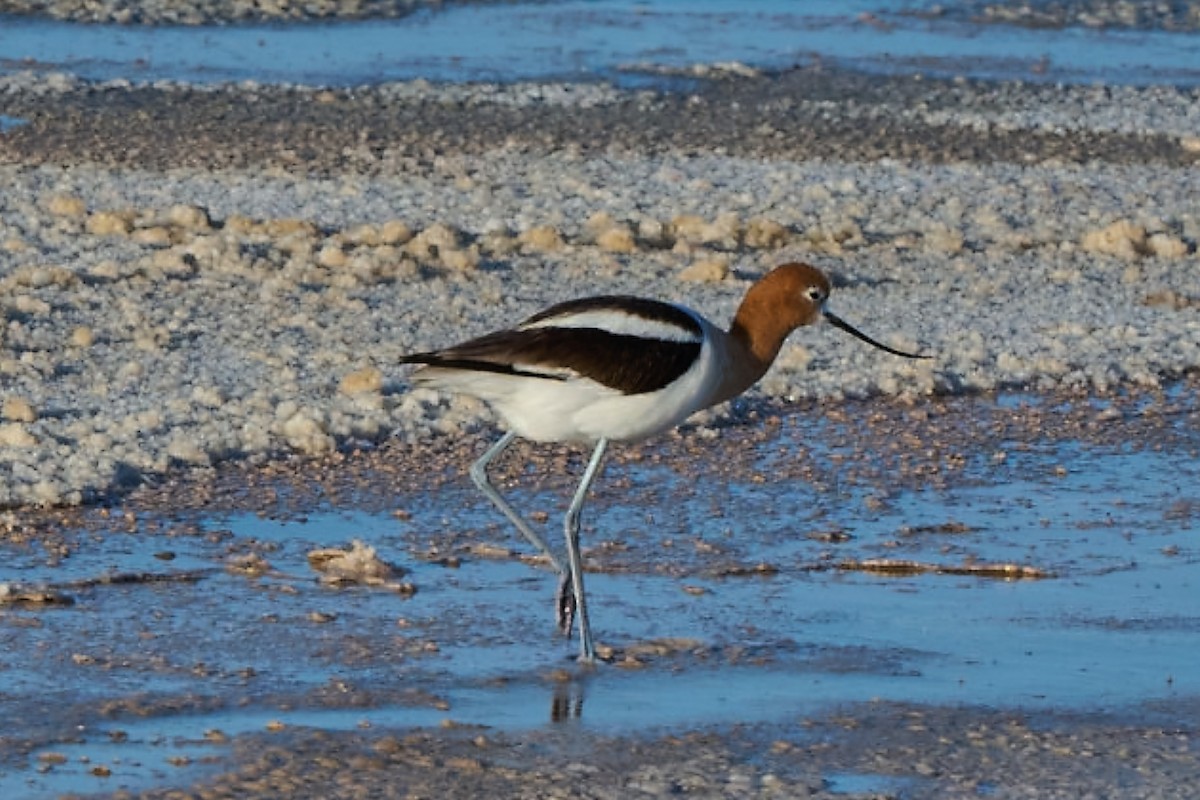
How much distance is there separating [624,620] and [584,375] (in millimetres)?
715

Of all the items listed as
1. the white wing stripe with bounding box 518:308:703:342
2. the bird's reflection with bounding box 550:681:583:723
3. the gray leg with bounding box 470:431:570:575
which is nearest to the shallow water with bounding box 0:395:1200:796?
the bird's reflection with bounding box 550:681:583:723

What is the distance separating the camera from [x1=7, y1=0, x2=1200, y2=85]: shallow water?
695 inches

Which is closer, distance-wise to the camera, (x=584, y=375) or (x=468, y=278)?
(x=584, y=375)

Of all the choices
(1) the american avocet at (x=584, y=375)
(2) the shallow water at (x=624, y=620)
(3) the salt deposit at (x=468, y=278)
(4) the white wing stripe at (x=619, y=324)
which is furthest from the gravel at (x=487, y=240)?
(4) the white wing stripe at (x=619, y=324)

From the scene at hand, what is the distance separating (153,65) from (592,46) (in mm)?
3616

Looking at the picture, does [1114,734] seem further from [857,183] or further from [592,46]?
[592,46]

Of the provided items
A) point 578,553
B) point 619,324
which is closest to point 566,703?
point 578,553

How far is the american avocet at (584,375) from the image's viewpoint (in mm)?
6703

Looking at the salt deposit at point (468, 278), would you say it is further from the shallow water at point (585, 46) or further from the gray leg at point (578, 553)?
the shallow water at point (585, 46)

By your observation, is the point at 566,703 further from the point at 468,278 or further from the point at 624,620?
the point at 468,278

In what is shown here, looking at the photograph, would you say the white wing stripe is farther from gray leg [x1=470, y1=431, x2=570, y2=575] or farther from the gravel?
the gravel

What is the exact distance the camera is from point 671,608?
6973 mm

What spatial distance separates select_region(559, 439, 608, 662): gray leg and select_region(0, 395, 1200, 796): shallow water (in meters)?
0.08

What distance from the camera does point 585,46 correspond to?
19281 millimetres
